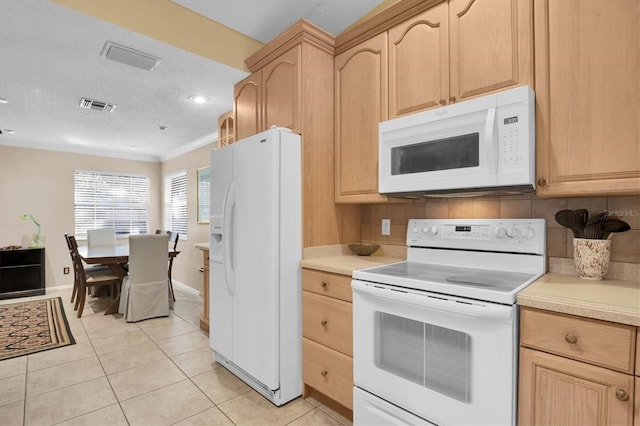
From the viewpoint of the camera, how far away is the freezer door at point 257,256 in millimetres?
2012

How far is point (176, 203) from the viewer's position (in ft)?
19.3

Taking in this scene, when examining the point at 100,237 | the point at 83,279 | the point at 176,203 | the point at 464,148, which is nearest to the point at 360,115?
the point at 464,148

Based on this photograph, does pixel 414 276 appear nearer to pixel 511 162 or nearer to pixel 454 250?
pixel 454 250

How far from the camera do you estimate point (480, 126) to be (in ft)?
5.01

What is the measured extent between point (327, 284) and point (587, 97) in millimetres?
1516

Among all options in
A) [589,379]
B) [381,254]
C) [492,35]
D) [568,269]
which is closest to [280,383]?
[381,254]

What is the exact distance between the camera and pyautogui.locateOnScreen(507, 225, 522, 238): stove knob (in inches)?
65.1

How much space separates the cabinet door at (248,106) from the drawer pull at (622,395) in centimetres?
243

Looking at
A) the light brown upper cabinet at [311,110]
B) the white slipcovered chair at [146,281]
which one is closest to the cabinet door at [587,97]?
the light brown upper cabinet at [311,110]

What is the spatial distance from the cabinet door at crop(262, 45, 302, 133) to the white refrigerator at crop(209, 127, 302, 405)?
0.74 feet

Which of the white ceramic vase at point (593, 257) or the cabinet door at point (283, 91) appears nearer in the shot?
the white ceramic vase at point (593, 257)

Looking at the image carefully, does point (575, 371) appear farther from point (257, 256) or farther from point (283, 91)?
point (283, 91)

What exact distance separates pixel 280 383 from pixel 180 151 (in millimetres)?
4801

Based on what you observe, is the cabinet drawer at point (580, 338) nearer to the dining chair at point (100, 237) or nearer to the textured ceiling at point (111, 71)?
the textured ceiling at point (111, 71)
